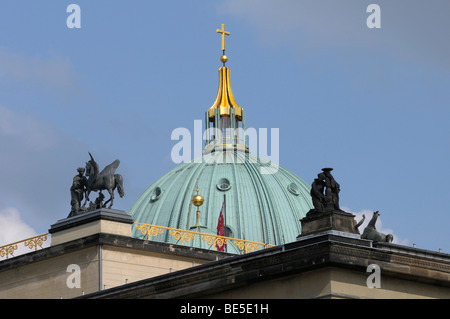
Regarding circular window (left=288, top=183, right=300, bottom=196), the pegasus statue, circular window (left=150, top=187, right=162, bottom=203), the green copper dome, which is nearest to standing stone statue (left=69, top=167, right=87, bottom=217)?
the pegasus statue

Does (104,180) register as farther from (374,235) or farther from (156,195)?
(156,195)

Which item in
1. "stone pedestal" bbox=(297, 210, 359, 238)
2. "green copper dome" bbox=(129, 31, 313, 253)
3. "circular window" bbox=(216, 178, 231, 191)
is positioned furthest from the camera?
"circular window" bbox=(216, 178, 231, 191)

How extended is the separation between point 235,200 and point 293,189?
5335mm

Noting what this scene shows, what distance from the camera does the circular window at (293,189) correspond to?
12244 cm

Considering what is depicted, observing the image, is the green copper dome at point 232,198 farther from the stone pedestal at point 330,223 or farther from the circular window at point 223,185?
the stone pedestal at point 330,223

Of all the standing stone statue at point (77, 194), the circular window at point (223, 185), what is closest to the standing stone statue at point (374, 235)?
the standing stone statue at point (77, 194)

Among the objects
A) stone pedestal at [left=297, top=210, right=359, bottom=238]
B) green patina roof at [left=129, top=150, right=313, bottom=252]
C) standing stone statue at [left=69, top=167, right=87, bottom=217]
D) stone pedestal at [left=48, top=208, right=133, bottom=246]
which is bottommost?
stone pedestal at [left=297, top=210, right=359, bottom=238]

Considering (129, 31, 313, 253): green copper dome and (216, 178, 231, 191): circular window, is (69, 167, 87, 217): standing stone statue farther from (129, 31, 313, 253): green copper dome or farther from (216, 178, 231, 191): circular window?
(216, 178, 231, 191): circular window

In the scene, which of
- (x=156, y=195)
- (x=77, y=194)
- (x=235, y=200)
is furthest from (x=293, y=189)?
(x=77, y=194)

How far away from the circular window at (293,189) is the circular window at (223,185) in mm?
5013

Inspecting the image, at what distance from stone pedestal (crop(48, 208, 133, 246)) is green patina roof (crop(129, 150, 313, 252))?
47827 mm

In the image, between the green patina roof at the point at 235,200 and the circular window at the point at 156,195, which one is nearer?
the green patina roof at the point at 235,200

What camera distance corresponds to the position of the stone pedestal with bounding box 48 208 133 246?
66062mm

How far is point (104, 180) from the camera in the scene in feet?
220
